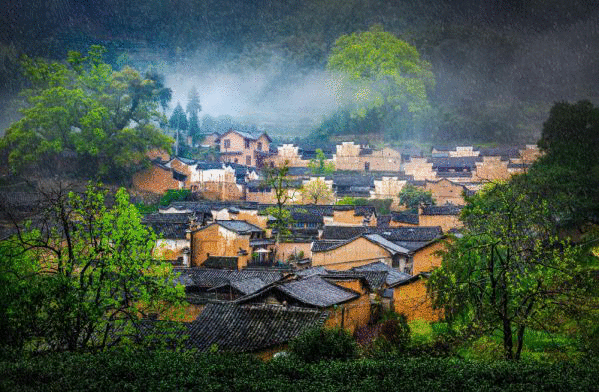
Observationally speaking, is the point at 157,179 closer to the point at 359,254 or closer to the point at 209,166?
the point at 209,166


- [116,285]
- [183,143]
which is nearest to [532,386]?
[116,285]

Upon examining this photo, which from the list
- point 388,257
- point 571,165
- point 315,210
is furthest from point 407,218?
point 571,165

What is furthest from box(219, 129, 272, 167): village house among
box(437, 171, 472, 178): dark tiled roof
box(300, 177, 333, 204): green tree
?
box(437, 171, 472, 178): dark tiled roof

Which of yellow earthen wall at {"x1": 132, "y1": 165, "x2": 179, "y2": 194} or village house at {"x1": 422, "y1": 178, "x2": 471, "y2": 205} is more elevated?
yellow earthen wall at {"x1": 132, "y1": 165, "x2": 179, "y2": 194}

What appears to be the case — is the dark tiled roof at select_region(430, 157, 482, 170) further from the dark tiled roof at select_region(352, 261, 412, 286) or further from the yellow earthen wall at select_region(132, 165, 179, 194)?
the dark tiled roof at select_region(352, 261, 412, 286)

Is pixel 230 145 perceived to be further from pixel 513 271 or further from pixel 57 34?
pixel 513 271

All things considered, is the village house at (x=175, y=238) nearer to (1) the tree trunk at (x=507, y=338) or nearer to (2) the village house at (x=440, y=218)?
(2) the village house at (x=440, y=218)

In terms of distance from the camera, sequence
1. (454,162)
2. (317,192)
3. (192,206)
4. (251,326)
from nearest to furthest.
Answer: (251,326)
(192,206)
(317,192)
(454,162)
